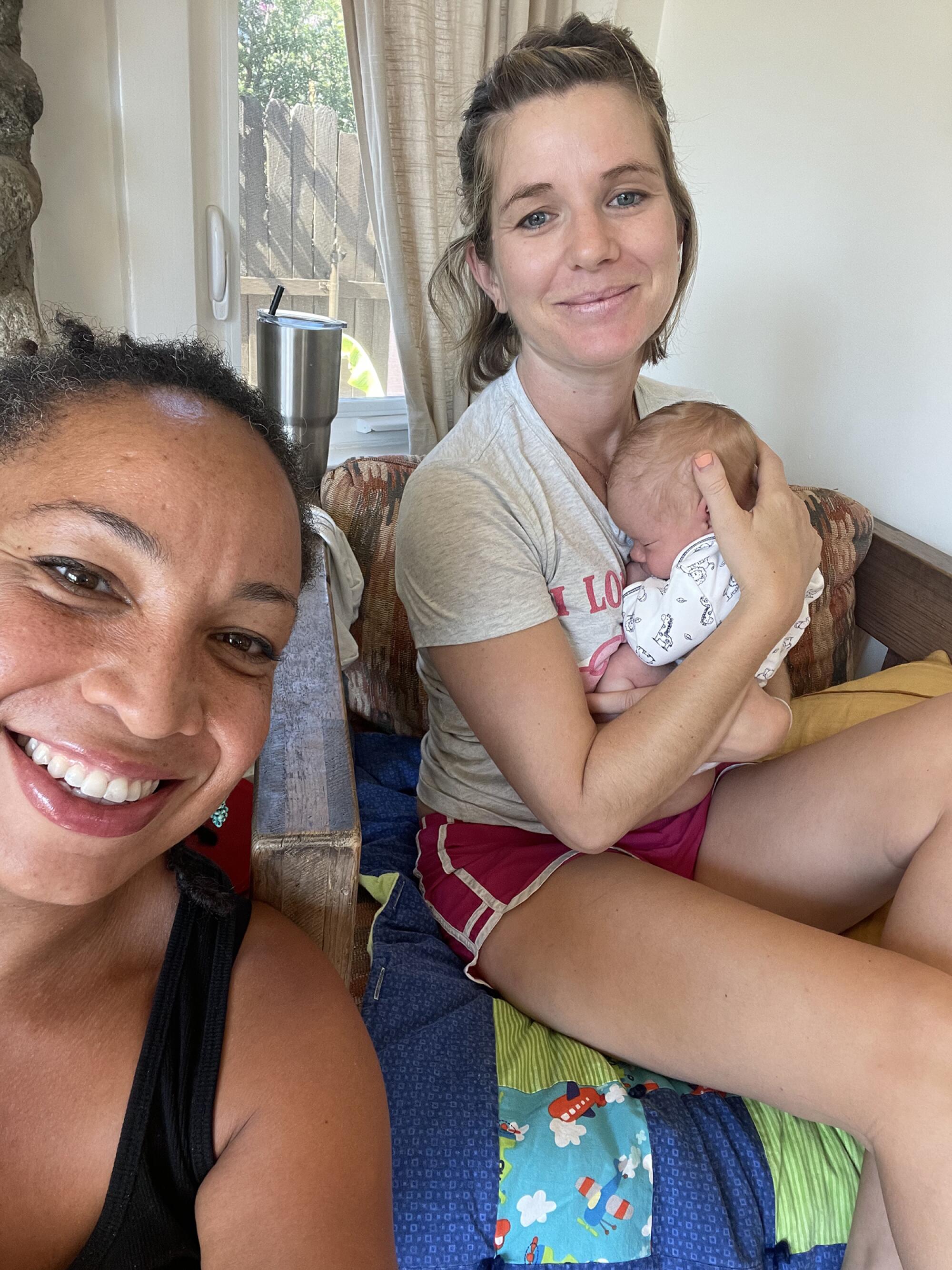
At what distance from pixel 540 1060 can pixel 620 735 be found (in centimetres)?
41

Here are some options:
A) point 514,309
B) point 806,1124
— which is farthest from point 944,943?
point 514,309

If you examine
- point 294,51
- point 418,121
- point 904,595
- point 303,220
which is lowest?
point 904,595

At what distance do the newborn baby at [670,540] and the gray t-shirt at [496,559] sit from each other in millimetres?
32


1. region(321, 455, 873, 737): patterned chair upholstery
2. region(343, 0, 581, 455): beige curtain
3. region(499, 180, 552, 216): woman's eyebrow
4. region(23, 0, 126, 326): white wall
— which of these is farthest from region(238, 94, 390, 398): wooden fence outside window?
region(499, 180, 552, 216): woman's eyebrow

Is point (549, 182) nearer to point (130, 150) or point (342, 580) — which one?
point (342, 580)

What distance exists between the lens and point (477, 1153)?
97 centimetres

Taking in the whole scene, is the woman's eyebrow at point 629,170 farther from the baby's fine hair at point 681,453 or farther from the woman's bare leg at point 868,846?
the woman's bare leg at point 868,846

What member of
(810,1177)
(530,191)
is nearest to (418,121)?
(530,191)

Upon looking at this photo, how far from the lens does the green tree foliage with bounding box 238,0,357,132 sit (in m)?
2.21

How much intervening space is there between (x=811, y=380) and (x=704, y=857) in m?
1.36

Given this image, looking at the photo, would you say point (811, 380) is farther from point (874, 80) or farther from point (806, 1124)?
point (806, 1124)

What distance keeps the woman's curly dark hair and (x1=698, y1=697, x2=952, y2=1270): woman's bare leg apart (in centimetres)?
73

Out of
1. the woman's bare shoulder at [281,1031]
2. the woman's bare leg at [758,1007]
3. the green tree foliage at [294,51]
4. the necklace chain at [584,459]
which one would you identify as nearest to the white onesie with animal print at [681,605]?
the necklace chain at [584,459]

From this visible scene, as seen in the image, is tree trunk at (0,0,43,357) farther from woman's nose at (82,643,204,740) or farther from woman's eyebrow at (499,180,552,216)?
woman's nose at (82,643,204,740)
